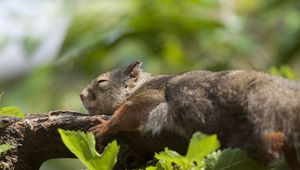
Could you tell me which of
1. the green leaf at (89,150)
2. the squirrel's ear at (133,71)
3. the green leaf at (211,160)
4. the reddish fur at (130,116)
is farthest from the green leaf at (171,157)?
the squirrel's ear at (133,71)

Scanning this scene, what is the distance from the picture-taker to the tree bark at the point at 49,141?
4.82m

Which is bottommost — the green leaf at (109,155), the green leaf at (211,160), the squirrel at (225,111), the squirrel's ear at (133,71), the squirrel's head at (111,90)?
the green leaf at (211,160)

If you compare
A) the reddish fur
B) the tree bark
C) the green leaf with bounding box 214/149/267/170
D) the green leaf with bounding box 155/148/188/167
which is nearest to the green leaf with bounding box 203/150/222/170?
the green leaf with bounding box 214/149/267/170

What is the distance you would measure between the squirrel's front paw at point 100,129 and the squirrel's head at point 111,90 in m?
0.88

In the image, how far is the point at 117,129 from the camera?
15.9 ft

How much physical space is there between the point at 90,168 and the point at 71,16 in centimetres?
478

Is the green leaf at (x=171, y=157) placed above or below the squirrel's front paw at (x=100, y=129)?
below

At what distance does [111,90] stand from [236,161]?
77.6 inches

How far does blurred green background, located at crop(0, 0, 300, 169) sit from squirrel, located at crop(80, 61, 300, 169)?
3222 mm

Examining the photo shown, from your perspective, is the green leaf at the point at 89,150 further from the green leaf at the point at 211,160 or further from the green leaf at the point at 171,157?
the green leaf at the point at 211,160

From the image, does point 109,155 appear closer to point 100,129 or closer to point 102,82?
point 100,129

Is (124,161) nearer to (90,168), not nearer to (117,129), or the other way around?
(117,129)

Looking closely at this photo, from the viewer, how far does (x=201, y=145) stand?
3.75 metres

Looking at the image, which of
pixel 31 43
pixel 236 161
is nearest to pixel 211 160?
pixel 236 161
